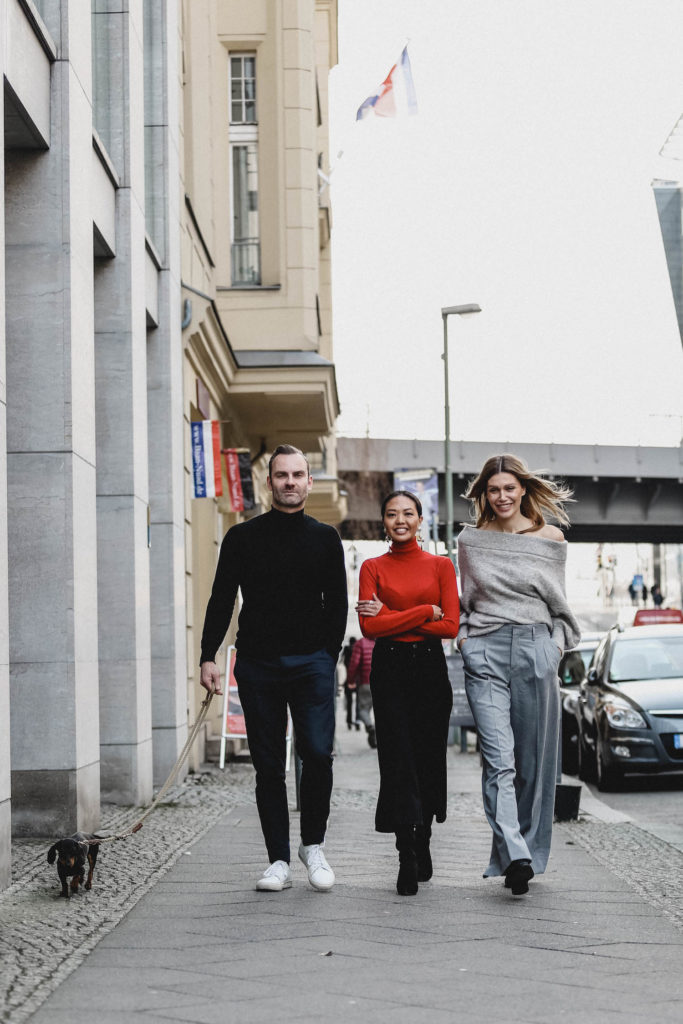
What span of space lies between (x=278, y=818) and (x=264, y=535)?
4.03 ft

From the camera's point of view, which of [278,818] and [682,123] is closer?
[278,818]

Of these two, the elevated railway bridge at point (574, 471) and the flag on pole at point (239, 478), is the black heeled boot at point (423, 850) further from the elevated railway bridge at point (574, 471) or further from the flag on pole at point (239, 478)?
the elevated railway bridge at point (574, 471)

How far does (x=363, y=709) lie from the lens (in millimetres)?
23562

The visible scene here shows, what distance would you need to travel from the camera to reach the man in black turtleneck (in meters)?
6.68

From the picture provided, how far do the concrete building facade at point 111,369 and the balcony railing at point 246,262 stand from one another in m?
0.23

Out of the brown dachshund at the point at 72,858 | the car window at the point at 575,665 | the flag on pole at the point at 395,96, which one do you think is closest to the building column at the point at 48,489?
the brown dachshund at the point at 72,858

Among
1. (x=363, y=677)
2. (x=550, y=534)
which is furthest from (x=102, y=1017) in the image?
(x=363, y=677)

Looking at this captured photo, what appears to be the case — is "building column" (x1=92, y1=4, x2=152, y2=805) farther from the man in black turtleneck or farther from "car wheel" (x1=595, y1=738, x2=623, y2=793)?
"car wheel" (x1=595, y1=738, x2=623, y2=793)

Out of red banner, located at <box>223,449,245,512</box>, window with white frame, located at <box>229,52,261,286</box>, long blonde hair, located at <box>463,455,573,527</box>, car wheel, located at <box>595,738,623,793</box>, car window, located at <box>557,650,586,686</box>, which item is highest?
window with white frame, located at <box>229,52,261,286</box>

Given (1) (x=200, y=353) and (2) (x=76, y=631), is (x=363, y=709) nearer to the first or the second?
(1) (x=200, y=353)

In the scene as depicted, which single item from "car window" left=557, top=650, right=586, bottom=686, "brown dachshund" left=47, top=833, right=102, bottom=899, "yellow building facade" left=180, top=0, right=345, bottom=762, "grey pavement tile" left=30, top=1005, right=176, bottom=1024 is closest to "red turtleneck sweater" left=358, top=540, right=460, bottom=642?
"brown dachshund" left=47, top=833, right=102, bottom=899

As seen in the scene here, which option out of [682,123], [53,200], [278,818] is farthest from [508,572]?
[682,123]

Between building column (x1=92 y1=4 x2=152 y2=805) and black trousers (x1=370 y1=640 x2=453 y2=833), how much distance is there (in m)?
4.76

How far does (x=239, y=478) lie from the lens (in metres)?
18.5
